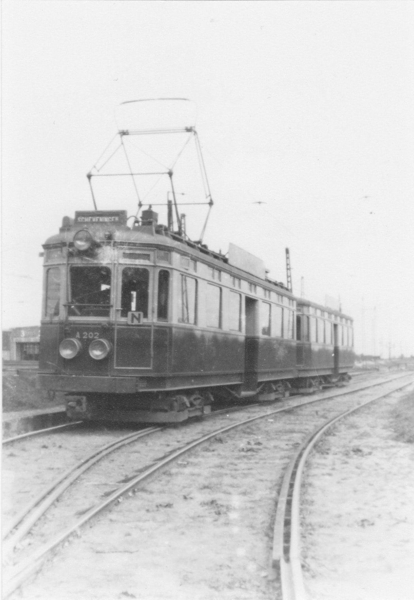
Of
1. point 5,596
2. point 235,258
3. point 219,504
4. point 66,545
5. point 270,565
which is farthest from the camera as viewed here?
point 235,258

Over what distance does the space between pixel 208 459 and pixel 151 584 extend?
12.5 feet

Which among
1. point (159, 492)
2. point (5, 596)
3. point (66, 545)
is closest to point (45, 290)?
point (159, 492)

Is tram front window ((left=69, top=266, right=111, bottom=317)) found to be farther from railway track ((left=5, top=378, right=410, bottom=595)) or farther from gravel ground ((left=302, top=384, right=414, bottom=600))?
gravel ground ((left=302, top=384, right=414, bottom=600))

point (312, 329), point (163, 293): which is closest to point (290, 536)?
point (163, 293)

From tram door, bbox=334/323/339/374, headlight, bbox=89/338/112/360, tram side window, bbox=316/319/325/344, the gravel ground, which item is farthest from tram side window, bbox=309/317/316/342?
headlight, bbox=89/338/112/360

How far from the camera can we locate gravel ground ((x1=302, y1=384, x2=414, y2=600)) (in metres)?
3.74

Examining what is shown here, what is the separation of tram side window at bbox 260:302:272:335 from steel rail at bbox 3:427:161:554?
662 centimetres

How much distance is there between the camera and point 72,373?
9.23 meters

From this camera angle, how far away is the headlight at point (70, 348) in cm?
920

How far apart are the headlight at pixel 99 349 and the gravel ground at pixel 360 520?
129 inches

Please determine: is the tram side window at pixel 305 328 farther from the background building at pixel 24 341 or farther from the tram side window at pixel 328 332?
the background building at pixel 24 341

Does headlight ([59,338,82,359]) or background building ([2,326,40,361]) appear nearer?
headlight ([59,338,82,359])

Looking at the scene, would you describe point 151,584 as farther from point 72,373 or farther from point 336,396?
point 336,396

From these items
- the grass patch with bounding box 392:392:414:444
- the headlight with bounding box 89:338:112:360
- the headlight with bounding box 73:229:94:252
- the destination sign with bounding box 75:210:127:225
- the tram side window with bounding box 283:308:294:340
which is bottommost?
the grass patch with bounding box 392:392:414:444
